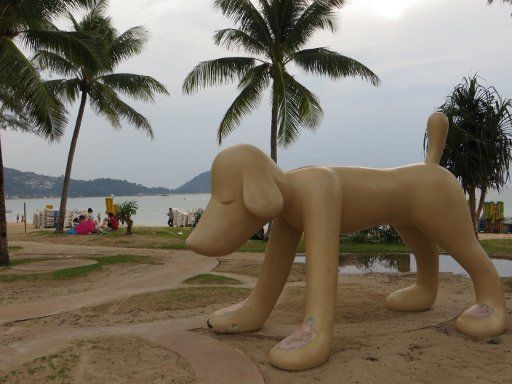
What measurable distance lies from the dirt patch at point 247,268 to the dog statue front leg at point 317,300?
4.62 meters

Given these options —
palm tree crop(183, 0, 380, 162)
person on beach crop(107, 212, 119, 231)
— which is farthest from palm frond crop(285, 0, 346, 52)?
person on beach crop(107, 212, 119, 231)

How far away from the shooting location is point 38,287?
8.01 metres

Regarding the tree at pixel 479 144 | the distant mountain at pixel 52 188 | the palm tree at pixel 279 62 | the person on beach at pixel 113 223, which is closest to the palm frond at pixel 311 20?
the palm tree at pixel 279 62

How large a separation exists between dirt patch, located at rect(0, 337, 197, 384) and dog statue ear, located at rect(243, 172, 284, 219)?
57.8 inches

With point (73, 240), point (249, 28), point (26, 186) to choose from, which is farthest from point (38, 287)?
point (26, 186)

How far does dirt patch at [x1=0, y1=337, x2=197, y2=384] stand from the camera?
371 centimetres

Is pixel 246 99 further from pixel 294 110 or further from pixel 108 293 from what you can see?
pixel 108 293

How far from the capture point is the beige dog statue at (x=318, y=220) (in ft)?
13.2

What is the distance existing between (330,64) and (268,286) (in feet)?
36.6

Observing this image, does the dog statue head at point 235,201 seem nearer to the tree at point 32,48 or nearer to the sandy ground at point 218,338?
the sandy ground at point 218,338

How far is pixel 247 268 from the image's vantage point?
9.87 metres

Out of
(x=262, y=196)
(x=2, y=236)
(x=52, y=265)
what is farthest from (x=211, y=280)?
(x=2, y=236)

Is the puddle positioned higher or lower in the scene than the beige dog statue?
lower

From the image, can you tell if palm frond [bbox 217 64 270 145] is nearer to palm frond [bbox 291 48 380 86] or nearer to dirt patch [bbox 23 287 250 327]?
palm frond [bbox 291 48 380 86]
